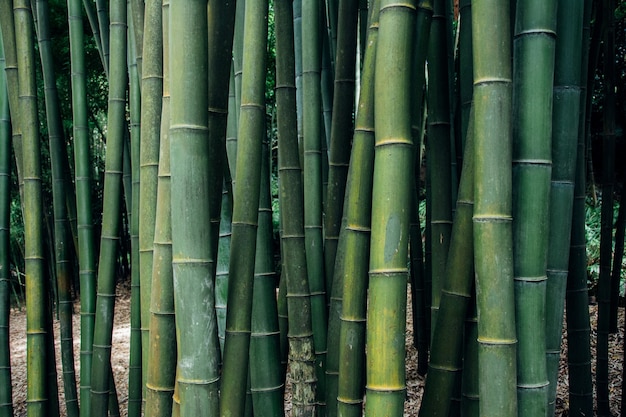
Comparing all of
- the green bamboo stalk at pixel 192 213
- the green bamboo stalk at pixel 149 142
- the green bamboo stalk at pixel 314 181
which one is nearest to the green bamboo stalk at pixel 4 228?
the green bamboo stalk at pixel 149 142

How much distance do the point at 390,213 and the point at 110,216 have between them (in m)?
1.10

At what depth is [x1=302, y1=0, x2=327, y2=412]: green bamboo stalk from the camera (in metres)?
1.63

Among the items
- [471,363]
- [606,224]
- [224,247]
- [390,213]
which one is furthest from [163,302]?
[606,224]

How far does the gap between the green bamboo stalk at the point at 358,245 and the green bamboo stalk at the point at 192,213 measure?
0.25m

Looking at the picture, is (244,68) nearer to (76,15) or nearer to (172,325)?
(172,325)

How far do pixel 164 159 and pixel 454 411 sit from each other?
0.77 meters

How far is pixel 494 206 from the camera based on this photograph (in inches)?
38.1

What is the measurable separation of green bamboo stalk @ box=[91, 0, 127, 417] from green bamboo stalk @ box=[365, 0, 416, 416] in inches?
39.0

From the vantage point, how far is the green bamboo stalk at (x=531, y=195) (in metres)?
0.99

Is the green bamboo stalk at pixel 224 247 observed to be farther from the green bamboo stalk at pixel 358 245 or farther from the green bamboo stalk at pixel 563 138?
the green bamboo stalk at pixel 563 138

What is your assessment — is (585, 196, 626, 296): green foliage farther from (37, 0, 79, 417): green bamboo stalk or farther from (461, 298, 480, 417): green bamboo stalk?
(461, 298, 480, 417): green bamboo stalk

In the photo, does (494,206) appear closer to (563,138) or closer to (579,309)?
(563,138)

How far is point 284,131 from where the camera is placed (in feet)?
4.56

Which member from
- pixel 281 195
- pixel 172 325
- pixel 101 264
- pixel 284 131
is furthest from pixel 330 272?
pixel 101 264
